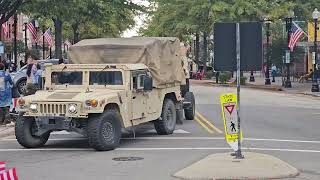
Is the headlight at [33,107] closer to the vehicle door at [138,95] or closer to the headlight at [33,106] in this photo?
the headlight at [33,106]

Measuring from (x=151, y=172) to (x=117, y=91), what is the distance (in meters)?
3.83

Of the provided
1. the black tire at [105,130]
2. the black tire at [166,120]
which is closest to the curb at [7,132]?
the black tire at [166,120]

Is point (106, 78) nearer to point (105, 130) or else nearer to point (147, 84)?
point (147, 84)

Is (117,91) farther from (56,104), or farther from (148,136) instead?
(148,136)

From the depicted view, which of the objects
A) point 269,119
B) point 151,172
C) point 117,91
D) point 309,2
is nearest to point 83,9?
point 269,119

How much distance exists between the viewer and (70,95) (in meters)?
13.8

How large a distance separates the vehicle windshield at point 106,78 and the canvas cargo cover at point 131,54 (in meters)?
1.46

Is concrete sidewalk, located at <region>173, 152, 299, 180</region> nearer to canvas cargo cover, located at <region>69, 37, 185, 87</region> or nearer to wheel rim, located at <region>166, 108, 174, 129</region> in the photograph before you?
canvas cargo cover, located at <region>69, 37, 185, 87</region>

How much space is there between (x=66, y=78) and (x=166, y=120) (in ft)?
10.6

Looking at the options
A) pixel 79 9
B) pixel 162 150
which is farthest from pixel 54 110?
pixel 79 9

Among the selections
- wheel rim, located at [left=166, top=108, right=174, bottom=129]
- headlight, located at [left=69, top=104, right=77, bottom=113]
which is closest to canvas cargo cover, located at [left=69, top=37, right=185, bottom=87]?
wheel rim, located at [left=166, top=108, right=174, bottom=129]

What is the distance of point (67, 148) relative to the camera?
47.6 feet

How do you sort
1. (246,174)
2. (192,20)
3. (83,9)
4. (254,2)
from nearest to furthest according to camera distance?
(246,174)
(83,9)
(254,2)
(192,20)

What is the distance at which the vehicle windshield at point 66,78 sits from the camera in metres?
15.1
